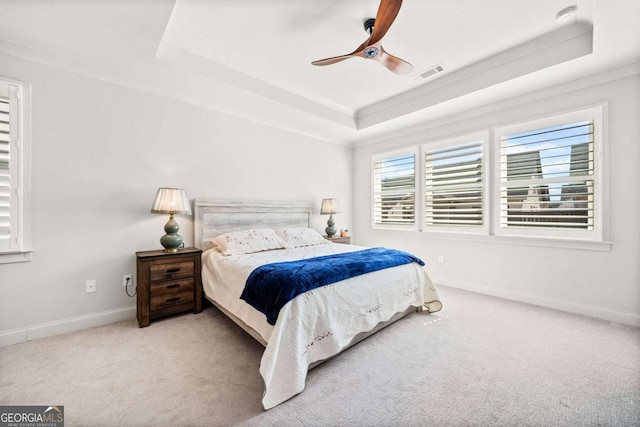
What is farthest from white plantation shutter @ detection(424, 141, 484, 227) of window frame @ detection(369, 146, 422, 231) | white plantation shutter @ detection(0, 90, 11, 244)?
white plantation shutter @ detection(0, 90, 11, 244)

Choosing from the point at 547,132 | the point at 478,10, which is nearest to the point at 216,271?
the point at 478,10

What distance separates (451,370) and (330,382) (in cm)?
88

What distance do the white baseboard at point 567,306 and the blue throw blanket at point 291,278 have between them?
79.3 inches

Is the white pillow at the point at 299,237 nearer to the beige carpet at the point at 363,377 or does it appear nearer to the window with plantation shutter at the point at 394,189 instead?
the beige carpet at the point at 363,377

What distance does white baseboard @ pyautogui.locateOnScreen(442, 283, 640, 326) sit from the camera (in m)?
2.64

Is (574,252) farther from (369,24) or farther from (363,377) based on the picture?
(369,24)

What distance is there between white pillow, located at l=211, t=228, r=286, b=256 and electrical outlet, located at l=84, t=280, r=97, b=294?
1181 mm

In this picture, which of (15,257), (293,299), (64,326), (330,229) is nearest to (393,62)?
(293,299)

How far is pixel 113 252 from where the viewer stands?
2.75m

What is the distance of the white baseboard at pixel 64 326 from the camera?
7.38ft

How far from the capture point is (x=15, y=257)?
89.6 inches

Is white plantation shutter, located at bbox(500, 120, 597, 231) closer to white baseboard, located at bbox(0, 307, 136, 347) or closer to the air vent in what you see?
the air vent

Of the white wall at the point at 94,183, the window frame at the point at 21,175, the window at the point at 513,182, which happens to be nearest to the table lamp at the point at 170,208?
the white wall at the point at 94,183

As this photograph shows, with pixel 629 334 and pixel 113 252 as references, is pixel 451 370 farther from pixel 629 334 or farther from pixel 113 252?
pixel 113 252
